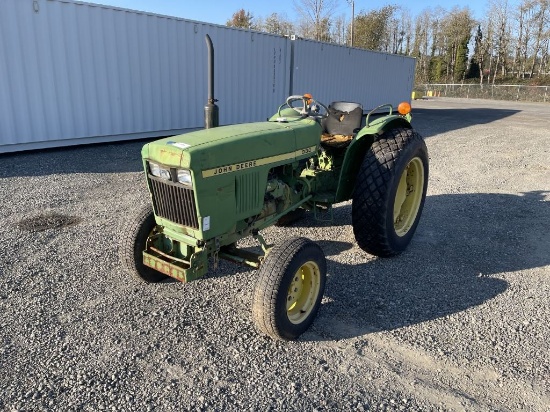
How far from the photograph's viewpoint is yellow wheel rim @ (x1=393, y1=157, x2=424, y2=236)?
426 centimetres

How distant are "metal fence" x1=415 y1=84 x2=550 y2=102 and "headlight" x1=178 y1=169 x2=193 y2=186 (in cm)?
3978

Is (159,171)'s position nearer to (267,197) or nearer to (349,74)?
(267,197)

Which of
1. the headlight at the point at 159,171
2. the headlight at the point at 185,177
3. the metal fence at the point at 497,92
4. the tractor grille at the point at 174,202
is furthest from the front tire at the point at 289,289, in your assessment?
the metal fence at the point at 497,92

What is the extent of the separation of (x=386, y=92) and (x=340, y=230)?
1534cm

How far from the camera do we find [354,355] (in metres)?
2.63

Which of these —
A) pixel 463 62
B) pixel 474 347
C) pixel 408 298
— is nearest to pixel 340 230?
pixel 408 298

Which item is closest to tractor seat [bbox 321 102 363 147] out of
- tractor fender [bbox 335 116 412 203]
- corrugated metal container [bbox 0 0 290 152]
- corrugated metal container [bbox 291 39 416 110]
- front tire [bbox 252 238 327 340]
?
tractor fender [bbox 335 116 412 203]

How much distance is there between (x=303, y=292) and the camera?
2955mm

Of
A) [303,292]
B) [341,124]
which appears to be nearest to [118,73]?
[341,124]

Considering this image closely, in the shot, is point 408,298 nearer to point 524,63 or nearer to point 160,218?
point 160,218

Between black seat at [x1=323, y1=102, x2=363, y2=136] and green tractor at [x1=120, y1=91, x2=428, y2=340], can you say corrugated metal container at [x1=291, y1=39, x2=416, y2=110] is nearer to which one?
black seat at [x1=323, y1=102, x2=363, y2=136]

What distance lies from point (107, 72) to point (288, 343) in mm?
7683

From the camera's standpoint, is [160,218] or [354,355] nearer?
[354,355]

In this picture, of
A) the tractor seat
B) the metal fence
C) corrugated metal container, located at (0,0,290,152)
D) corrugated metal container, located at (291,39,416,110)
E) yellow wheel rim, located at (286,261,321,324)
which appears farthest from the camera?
the metal fence
